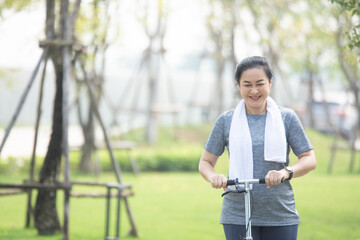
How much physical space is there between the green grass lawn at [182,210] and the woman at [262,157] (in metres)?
3.95

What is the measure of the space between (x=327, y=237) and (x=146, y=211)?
296 centimetres

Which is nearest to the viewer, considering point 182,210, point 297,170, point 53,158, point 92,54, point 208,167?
point 297,170

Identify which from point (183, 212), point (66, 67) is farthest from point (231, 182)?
point (183, 212)

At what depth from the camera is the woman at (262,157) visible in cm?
331

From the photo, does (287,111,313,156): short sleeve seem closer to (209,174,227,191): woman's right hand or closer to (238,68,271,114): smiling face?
(238,68,271,114): smiling face

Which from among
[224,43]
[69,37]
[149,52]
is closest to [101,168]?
[149,52]

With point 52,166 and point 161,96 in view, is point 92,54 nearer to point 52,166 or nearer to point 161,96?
point 52,166

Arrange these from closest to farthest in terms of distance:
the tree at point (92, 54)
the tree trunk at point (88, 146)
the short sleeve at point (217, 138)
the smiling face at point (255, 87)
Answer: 1. the smiling face at point (255, 87)
2. the short sleeve at point (217, 138)
3. the tree at point (92, 54)
4. the tree trunk at point (88, 146)

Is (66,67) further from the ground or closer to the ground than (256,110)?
further from the ground

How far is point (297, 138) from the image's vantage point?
11.1 feet

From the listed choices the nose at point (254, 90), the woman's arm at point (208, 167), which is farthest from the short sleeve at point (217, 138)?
the nose at point (254, 90)

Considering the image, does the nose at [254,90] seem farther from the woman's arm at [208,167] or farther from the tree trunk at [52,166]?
the tree trunk at [52,166]

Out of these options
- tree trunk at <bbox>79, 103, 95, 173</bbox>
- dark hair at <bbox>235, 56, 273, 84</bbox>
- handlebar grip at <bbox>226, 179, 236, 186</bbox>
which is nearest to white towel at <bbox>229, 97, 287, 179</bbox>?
handlebar grip at <bbox>226, 179, 236, 186</bbox>

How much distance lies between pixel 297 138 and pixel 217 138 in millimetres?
445
